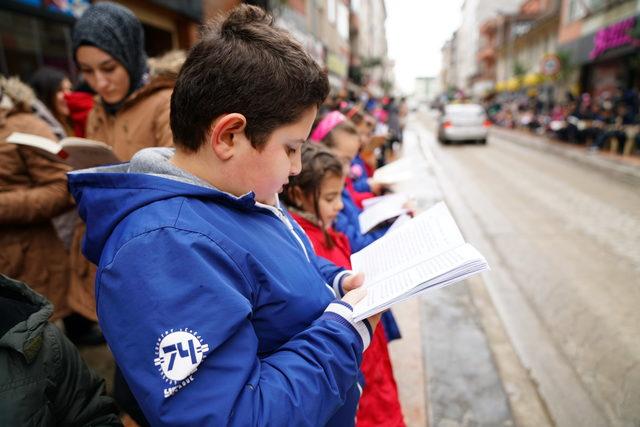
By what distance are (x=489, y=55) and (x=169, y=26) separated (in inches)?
1769

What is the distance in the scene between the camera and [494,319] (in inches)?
127

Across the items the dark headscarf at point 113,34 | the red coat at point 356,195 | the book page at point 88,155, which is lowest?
the red coat at point 356,195

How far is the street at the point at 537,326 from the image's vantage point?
228 centimetres

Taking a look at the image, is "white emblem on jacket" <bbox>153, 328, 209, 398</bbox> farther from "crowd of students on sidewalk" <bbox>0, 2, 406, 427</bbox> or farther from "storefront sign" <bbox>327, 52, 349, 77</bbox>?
"storefront sign" <bbox>327, 52, 349, 77</bbox>

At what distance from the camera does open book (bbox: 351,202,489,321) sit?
953 mm

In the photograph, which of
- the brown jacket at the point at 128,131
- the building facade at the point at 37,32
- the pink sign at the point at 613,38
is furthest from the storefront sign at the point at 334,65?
the brown jacket at the point at 128,131

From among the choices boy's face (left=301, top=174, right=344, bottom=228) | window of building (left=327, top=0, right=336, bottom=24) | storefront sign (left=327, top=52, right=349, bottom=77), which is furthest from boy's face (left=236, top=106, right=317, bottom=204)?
window of building (left=327, top=0, right=336, bottom=24)

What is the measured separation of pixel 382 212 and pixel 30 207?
1681 mm

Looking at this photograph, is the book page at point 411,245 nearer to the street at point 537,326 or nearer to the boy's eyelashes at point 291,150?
the boy's eyelashes at point 291,150

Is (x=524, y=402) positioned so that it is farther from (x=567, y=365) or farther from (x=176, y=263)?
(x=176, y=263)

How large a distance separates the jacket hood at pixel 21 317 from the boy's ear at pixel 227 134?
551 mm

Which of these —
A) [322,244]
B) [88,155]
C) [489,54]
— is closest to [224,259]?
[322,244]

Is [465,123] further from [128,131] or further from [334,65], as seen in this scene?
[128,131]

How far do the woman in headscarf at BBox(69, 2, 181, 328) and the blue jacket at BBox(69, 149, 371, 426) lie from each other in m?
0.94
